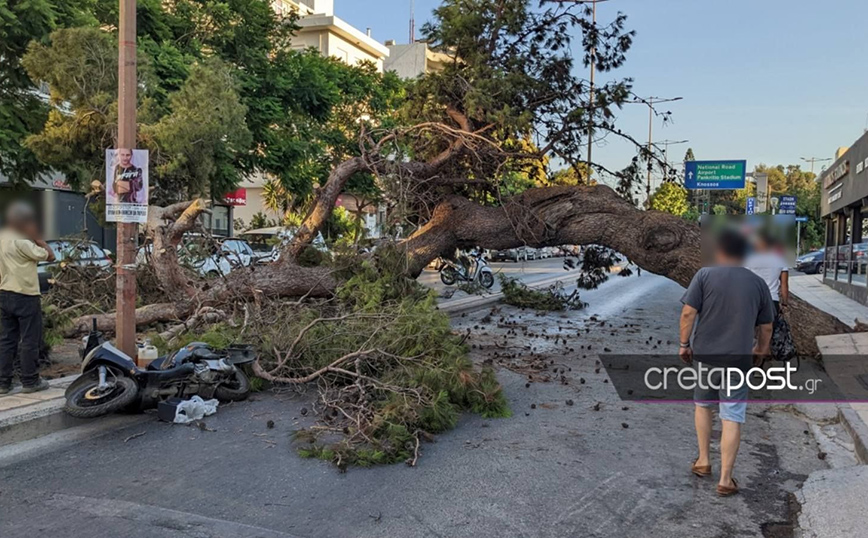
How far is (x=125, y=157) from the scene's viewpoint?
648 cm

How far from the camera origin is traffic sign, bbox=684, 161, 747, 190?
116 feet

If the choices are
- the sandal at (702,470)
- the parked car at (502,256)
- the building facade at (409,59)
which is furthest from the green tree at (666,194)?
the building facade at (409,59)

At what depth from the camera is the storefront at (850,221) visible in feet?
57.1

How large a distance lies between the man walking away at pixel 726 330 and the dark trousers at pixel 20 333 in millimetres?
5666

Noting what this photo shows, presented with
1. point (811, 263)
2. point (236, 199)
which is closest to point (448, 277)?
point (236, 199)

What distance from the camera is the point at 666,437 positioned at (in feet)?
19.1

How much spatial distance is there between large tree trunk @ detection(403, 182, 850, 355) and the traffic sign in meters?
27.4

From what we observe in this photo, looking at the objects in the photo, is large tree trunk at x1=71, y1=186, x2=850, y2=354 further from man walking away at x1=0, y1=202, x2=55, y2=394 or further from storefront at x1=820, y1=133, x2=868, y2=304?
storefront at x1=820, y1=133, x2=868, y2=304

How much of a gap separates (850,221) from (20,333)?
23553 millimetres

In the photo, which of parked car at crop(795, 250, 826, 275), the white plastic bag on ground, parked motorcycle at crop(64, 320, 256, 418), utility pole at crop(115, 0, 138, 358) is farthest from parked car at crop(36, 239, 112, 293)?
parked car at crop(795, 250, 826, 275)

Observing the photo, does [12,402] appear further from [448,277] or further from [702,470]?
[448,277]

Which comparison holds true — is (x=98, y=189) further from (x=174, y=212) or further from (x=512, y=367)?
(x=512, y=367)

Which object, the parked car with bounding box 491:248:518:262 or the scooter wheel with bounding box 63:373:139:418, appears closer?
the scooter wheel with bounding box 63:373:139:418

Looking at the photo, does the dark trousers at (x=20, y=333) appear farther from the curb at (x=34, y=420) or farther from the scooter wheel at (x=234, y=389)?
the scooter wheel at (x=234, y=389)
